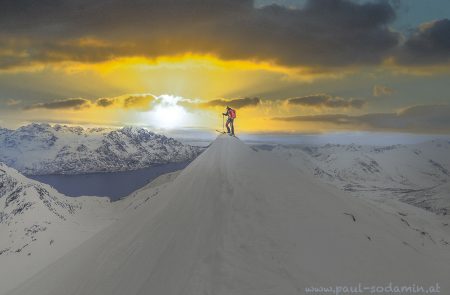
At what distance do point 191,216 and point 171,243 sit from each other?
1.15 metres

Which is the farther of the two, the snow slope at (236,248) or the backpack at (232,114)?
the backpack at (232,114)

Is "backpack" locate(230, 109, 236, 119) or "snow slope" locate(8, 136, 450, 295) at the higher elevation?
"backpack" locate(230, 109, 236, 119)

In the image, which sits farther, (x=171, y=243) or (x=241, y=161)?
(x=241, y=161)

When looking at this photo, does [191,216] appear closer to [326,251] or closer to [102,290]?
[102,290]

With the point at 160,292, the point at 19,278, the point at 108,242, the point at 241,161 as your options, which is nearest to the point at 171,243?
the point at 160,292

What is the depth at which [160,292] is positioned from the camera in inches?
266

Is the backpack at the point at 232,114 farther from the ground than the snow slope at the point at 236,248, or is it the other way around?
the backpack at the point at 232,114

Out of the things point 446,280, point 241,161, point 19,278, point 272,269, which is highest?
point 241,161

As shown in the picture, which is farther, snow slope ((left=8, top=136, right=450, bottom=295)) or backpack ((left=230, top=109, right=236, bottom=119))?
backpack ((left=230, top=109, right=236, bottom=119))

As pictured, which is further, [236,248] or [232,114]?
[232,114]

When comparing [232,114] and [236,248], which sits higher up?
[232,114]

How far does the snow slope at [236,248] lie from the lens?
7.02 m

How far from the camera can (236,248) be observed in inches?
296

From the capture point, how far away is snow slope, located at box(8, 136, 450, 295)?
23.0 feet
